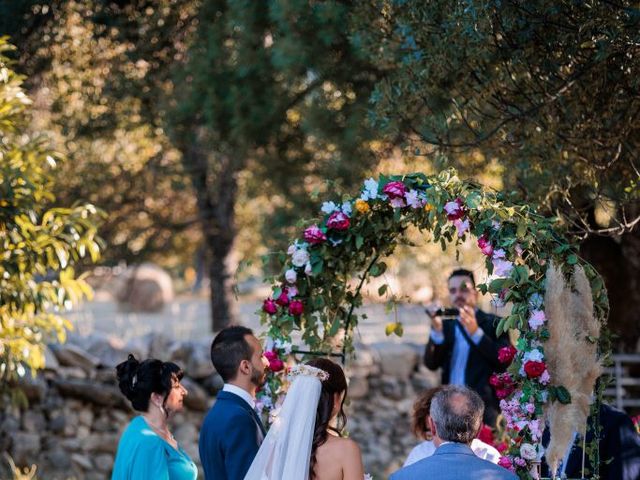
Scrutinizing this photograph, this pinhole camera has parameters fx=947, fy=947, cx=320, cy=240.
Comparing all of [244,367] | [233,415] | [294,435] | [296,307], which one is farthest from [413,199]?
[294,435]

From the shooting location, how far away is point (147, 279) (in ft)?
80.4

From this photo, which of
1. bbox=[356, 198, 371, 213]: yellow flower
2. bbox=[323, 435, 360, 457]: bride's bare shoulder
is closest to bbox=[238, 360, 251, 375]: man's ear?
bbox=[323, 435, 360, 457]: bride's bare shoulder

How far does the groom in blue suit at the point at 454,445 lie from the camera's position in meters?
3.80

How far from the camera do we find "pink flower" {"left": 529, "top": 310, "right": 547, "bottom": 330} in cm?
472

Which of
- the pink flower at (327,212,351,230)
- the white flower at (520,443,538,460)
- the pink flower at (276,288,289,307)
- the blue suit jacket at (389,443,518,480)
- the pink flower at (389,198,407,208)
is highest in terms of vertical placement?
the pink flower at (389,198,407,208)

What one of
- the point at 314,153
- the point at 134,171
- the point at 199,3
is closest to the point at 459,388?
the point at 314,153

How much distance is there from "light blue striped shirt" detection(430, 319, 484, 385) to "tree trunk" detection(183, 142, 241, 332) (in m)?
7.16

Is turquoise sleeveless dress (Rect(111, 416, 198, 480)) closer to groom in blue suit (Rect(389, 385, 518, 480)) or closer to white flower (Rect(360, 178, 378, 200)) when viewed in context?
groom in blue suit (Rect(389, 385, 518, 480))

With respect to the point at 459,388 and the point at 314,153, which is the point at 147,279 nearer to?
the point at 314,153

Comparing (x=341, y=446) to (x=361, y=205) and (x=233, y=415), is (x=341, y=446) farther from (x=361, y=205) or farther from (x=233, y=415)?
(x=361, y=205)

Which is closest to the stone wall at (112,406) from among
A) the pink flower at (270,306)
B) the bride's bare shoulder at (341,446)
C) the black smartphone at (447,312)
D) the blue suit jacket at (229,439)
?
the black smartphone at (447,312)

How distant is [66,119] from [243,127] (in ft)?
11.1

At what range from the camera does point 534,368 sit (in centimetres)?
468

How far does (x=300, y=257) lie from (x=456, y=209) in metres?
1.12
